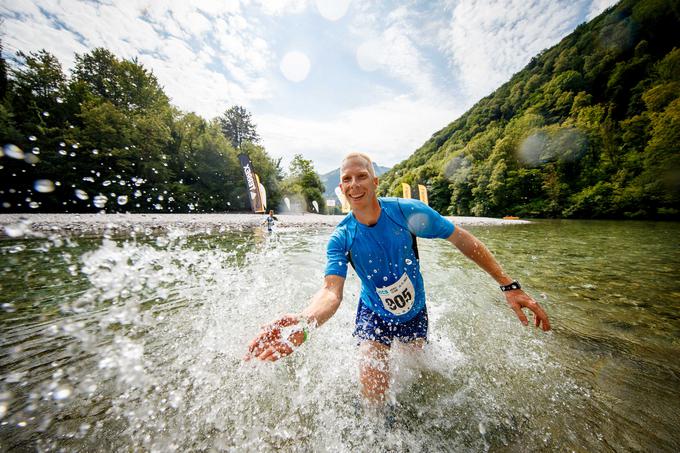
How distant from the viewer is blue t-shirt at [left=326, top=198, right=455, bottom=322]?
8.53 feet

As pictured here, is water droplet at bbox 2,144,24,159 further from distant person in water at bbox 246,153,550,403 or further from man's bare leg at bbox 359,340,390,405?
man's bare leg at bbox 359,340,390,405

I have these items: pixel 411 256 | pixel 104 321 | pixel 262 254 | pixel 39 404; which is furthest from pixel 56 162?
pixel 411 256

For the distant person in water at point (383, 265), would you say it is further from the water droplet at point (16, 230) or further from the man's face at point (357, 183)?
the water droplet at point (16, 230)

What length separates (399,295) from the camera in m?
2.66

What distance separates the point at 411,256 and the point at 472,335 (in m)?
1.95

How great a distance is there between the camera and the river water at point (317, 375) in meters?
1.94

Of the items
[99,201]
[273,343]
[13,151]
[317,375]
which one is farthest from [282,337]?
[99,201]

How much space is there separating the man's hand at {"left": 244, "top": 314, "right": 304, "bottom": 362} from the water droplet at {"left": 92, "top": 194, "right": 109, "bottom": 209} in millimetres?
37434

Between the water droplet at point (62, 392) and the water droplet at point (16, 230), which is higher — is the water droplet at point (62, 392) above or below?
below

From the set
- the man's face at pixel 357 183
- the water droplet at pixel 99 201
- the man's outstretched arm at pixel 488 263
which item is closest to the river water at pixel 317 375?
the man's outstretched arm at pixel 488 263

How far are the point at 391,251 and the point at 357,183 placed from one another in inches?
31.4

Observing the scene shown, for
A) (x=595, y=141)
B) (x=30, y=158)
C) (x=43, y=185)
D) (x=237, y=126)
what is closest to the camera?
(x=30, y=158)

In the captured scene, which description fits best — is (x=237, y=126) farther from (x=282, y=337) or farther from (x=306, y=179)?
(x=282, y=337)

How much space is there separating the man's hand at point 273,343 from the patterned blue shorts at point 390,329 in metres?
1.15
